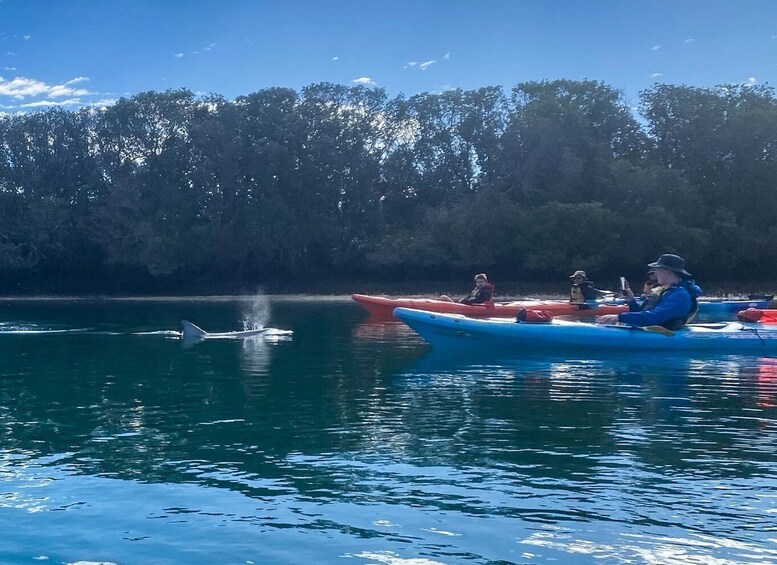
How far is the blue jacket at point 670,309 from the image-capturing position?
1383 cm

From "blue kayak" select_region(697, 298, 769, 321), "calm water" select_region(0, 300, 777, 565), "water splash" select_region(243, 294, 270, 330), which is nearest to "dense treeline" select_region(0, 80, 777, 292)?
"water splash" select_region(243, 294, 270, 330)

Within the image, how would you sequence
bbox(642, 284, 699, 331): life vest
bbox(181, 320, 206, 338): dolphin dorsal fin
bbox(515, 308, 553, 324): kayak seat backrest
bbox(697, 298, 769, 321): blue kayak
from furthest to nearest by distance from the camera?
1. bbox(697, 298, 769, 321): blue kayak
2. bbox(181, 320, 206, 338): dolphin dorsal fin
3. bbox(515, 308, 553, 324): kayak seat backrest
4. bbox(642, 284, 699, 331): life vest

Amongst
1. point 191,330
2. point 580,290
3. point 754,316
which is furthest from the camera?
point 580,290

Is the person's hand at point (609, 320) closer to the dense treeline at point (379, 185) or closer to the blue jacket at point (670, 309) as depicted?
the blue jacket at point (670, 309)

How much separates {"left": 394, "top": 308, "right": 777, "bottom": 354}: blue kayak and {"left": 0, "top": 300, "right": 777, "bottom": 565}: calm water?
1.67ft

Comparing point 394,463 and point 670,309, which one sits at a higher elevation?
point 670,309

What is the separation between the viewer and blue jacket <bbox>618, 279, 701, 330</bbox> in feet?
45.4

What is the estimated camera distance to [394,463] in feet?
23.6

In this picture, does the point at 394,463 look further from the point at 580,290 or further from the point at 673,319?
the point at 580,290

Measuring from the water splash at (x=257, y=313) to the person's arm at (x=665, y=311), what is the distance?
9969mm

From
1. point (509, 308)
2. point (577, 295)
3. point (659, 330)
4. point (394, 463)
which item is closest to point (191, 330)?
point (509, 308)

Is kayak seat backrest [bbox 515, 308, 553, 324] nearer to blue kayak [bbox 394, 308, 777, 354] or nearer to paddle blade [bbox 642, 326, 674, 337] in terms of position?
blue kayak [bbox 394, 308, 777, 354]

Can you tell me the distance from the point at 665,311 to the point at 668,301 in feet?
0.80

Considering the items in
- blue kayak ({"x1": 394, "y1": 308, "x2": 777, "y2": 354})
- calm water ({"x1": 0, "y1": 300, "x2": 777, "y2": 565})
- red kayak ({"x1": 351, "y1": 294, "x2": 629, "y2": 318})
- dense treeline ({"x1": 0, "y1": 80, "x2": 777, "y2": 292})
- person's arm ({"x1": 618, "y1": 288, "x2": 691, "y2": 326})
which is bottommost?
calm water ({"x1": 0, "y1": 300, "x2": 777, "y2": 565})
